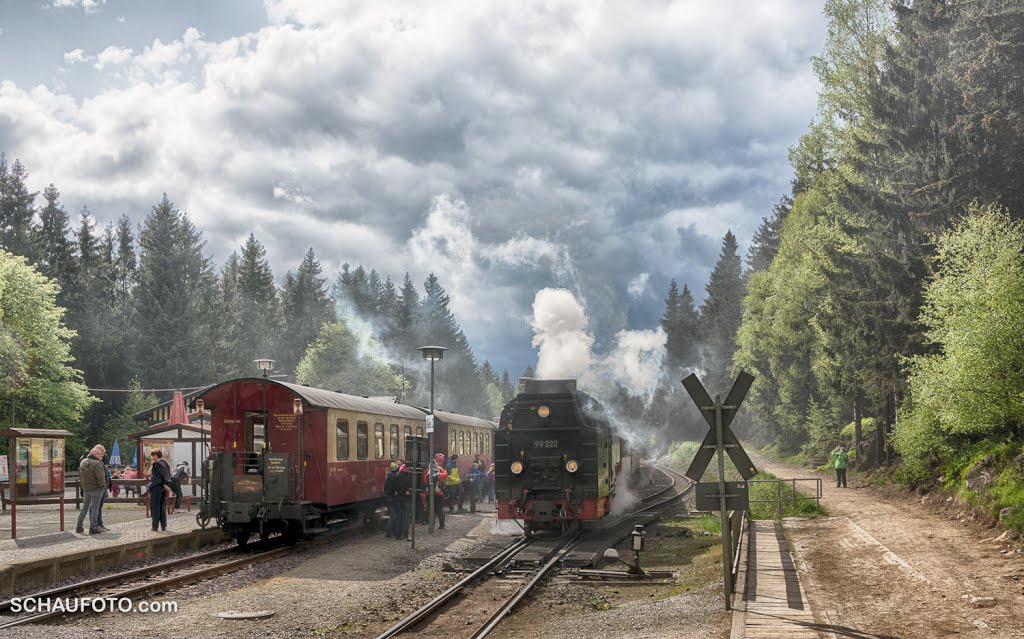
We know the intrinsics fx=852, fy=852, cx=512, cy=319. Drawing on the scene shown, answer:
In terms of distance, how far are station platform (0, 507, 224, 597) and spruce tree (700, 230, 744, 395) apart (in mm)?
61636

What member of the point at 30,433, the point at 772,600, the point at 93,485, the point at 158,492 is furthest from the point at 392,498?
the point at 772,600

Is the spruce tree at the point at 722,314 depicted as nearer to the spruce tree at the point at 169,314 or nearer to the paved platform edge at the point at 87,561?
the spruce tree at the point at 169,314

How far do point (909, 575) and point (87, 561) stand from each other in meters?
13.0

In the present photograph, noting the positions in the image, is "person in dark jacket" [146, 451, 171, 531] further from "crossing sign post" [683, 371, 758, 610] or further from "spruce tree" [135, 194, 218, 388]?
"spruce tree" [135, 194, 218, 388]

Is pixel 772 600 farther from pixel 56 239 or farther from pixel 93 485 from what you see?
pixel 56 239

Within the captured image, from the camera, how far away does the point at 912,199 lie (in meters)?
28.5

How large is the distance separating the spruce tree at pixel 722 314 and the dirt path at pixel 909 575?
5795 cm

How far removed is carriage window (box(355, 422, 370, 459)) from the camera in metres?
20.0

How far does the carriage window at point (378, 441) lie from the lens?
2139 cm

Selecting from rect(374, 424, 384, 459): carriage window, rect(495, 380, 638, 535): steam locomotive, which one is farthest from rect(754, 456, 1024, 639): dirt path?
rect(374, 424, 384, 459): carriage window

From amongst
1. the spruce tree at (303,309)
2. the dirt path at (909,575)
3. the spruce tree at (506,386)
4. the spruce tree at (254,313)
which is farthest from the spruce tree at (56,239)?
the spruce tree at (506,386)

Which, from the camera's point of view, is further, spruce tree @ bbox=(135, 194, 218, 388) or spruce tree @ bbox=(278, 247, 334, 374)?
spruce tree @ bbox=(278, 247, 334, 374)

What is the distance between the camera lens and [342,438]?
19.0 m

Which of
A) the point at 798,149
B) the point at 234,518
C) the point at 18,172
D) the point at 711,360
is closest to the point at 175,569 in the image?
the point at 234,518
